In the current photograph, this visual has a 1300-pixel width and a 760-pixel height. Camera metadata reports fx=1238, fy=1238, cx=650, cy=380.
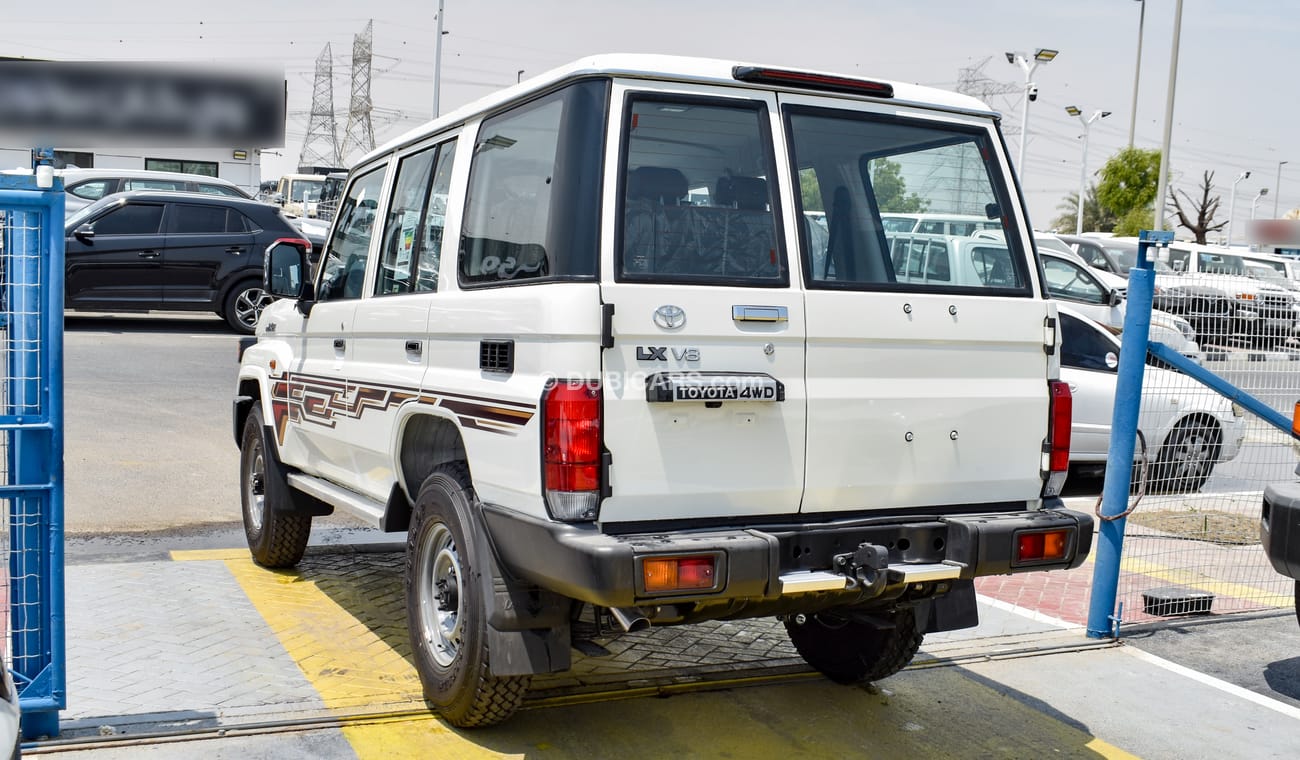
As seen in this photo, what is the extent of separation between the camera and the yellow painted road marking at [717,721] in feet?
14.5

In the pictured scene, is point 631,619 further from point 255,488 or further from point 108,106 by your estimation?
point 255,488

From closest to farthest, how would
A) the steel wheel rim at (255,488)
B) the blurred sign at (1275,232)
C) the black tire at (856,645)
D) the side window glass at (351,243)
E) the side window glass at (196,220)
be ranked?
the black tire at (856,645), the side window glass at (351,243), the steel wheel rim at (255,488), the blurred sign at (1275,232), the side window glass at (196,220)

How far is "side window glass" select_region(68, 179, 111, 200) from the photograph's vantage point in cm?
1955

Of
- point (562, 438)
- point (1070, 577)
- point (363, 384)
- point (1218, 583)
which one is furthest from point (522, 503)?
point (1218, 583)

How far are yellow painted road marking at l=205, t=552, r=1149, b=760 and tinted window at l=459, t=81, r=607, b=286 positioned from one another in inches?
64.9

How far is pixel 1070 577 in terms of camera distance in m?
7.49

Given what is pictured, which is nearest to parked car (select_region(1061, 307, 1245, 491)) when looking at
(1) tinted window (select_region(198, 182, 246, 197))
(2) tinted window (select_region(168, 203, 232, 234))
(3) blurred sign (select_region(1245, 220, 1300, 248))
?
(3) blurred sign (select_region(1245, 220, 1300, 248))

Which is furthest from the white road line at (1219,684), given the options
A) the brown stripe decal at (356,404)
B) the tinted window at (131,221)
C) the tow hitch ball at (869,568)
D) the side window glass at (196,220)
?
the tinted window at (131,221)

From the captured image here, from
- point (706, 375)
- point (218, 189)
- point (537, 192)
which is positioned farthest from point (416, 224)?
point (218, 189)

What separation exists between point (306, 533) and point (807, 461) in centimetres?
342

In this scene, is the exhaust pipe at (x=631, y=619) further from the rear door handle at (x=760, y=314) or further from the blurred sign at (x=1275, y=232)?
the blurred sign at (x=1275, y=232)

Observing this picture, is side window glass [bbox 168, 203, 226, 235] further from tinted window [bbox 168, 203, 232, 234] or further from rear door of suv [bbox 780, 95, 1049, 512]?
rear door of suv [bbox 780, 95, 1049, 512]

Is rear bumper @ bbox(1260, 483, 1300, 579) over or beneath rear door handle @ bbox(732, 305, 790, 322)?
beneath

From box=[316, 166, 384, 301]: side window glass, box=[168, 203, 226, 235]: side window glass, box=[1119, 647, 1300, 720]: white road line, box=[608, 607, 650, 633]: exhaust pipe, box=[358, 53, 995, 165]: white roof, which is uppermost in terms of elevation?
box=[358, 53, 995, 165]: white roof
